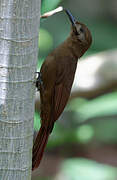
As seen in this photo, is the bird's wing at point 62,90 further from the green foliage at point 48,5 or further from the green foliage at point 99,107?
the green foliage at point 99,107

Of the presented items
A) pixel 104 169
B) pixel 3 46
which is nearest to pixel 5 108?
pixel 3 46

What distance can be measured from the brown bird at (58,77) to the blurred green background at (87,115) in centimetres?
76

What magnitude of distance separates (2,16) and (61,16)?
5885mm

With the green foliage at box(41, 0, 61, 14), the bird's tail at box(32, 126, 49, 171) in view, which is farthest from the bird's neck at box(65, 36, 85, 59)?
the green foliage at box(41, 0, 61, 14)

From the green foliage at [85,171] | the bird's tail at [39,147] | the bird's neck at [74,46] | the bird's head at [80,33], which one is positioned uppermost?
the bird's head at [80,33]

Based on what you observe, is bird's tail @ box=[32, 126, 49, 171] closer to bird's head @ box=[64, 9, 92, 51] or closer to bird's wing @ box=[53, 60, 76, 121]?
bird's wing @ box=[53, 60, 76, 121]

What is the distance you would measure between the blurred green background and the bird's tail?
89 centimetres

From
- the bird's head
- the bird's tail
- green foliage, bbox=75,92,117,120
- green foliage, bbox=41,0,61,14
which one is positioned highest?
green foliage, bbox=41,0,61,14

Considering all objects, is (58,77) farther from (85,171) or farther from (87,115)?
(85,171)

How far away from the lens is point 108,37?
7.67m

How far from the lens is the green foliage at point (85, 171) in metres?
4.80

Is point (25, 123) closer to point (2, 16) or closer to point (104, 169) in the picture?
point (2, 16)

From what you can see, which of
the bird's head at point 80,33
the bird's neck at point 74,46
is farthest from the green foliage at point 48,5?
the bird's neck at point 74,46

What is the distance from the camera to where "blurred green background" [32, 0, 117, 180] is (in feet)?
15.6
